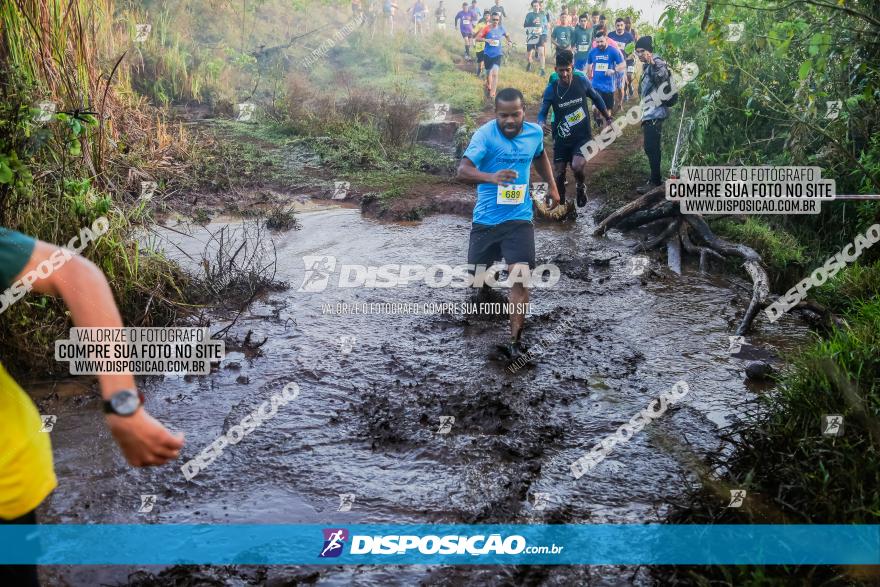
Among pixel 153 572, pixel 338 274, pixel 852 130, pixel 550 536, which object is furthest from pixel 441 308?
pixel 852 130

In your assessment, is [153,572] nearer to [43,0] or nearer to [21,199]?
[21,199]

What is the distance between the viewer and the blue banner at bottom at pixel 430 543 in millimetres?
3314

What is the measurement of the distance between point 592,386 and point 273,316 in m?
3.22

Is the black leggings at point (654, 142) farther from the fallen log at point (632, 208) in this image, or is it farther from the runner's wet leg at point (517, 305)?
the runner's wet leg at point (517, 305)

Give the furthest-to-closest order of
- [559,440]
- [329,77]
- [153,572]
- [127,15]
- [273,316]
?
1. [329,77]
2. [127,15]
3. [273,316]
4. [559,440]
5. [153,572]

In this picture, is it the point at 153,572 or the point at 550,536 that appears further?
the point at 550,536

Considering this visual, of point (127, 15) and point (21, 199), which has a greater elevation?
point (127, 15)

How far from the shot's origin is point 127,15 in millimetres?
15742

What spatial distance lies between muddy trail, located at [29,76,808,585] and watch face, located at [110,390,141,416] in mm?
1838

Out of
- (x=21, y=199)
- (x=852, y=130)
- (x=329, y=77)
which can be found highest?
(x=329, y=77)

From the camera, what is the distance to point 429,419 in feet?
16.4

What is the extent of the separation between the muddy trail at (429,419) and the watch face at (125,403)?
1.84 metres

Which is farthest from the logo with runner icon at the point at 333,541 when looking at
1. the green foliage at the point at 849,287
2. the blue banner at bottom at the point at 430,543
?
the green foliage at the point at 849,287

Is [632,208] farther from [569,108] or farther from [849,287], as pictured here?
[849,287]
